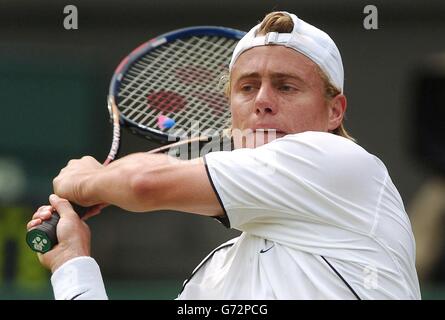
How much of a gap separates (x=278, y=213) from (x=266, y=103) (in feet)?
1.38

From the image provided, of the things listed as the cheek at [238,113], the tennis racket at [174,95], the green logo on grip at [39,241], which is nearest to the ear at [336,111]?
the cheek at [238,113]

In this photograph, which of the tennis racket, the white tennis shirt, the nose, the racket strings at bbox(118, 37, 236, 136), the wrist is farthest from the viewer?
the racket strings at bbox(118, 37, 236, 136)

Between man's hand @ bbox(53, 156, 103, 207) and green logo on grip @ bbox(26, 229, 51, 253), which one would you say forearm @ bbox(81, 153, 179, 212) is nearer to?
man's hand @ bbox(53, 156, 103, 207)

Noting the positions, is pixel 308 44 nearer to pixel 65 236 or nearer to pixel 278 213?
pixel 278 213

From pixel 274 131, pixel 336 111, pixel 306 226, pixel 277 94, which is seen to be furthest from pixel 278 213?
pixel 336 111

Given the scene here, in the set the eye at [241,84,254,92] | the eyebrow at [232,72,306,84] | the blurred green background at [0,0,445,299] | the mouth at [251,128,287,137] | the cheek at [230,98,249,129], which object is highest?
the eyebrow at [232,72,306,84]

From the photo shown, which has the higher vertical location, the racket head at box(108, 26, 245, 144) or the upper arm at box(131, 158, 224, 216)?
the racket head at box(108, 26, 245, 144)

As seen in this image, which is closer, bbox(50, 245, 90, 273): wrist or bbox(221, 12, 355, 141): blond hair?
bbox(50, 245, 90, 273): wrist

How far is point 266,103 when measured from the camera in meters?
3.65

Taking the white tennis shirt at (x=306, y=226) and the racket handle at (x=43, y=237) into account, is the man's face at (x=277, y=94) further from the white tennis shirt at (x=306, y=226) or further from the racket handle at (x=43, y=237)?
the racket handle at (x=43, y=237)

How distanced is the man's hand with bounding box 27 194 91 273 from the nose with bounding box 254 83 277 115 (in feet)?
2.30

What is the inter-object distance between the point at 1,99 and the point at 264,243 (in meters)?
6.58

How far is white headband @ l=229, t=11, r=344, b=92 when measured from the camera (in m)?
3.73

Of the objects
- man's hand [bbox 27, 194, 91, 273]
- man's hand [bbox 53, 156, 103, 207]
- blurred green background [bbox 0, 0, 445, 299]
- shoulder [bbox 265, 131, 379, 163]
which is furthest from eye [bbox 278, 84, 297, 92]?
blurred green background [bbox 0, 0, 445, 299]
